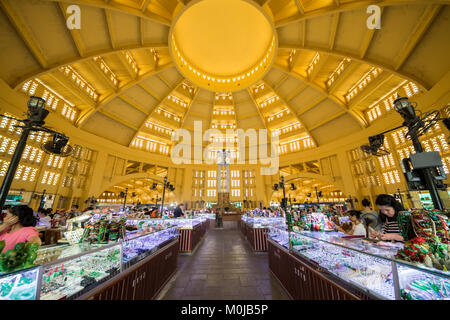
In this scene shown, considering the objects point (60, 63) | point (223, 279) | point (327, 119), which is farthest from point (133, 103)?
point (327, 119)

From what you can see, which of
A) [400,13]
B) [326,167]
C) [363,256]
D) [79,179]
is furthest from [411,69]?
[79,179]

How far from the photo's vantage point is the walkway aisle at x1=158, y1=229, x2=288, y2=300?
3.43 metres

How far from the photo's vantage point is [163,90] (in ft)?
69.0

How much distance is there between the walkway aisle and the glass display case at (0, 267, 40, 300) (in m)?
2.65

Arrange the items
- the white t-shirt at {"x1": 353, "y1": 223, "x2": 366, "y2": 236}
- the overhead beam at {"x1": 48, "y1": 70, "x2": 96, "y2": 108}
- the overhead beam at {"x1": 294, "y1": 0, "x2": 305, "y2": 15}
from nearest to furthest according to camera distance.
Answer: the white t-shirt at {"x1": 353, "y1": 223, "x2": 366, "y2": 236} → the overhead beam at {"x1": 294, "y1": 0, "x2": 305, "y2": 15} → the overhead beam at {"x1": 48, "y1": 70, "x2": 96, "y2": 108}

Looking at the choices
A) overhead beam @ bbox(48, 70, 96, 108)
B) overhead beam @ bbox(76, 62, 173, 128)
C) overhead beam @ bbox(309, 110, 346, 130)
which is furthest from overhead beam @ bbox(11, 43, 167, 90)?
overhead beam @ bbox(309, 110, 346, 130)

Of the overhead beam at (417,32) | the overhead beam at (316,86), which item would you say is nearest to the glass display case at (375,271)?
the overhead beam at (417,32)

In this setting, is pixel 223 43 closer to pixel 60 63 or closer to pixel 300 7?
pixel 300 7

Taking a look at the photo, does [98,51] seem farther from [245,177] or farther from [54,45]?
[245,177]

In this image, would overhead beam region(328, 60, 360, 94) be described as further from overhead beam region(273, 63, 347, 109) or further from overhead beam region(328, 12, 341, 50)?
overhead beam region(328, 12, 341, 50)

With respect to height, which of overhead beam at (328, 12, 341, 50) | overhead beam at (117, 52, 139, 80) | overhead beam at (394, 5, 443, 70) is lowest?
overhead beam at (394, 5, 443, 70)

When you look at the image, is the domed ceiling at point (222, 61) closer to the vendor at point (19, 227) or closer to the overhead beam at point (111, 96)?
the overhead beam at point (111, 96)

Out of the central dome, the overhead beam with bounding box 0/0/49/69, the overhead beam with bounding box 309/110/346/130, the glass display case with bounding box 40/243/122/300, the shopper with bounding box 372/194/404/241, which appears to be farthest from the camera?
the overhead beam with bounding box 309/110/346/130

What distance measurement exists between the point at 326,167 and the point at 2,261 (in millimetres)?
26617
